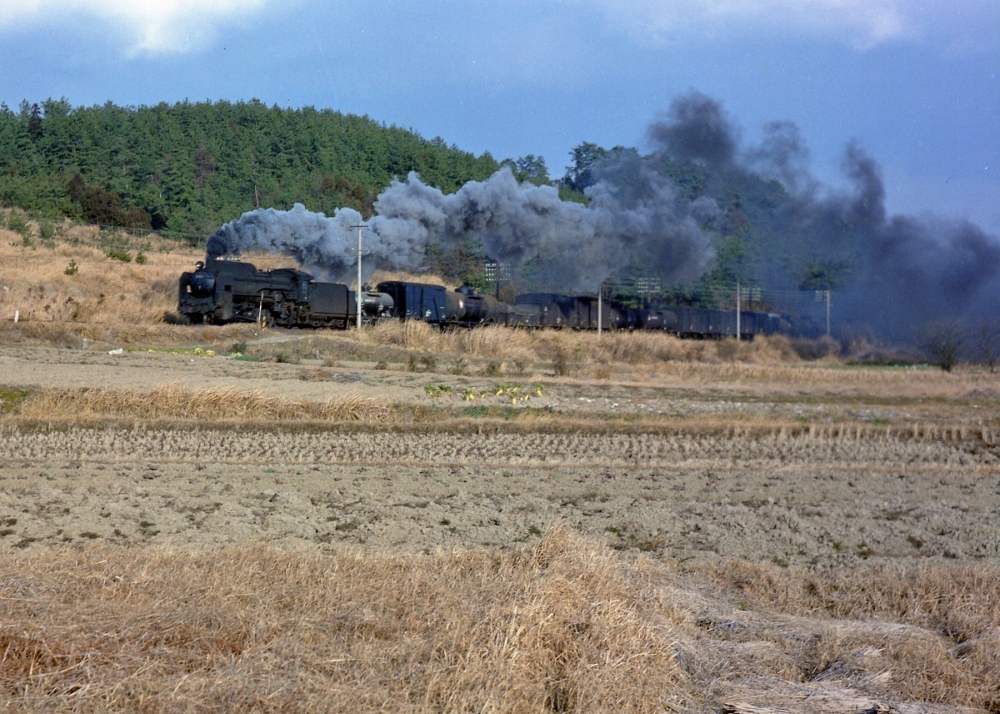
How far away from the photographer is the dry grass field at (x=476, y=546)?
482 cm

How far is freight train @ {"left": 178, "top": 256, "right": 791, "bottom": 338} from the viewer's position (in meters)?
38.9

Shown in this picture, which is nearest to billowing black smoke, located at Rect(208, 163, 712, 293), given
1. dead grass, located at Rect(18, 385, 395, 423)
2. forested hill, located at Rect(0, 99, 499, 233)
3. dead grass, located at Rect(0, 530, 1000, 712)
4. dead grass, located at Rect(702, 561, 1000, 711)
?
dead grass, located at Rect(18, 385, 395, 423)

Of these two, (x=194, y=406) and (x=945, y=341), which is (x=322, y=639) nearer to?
(x=194, y=406)

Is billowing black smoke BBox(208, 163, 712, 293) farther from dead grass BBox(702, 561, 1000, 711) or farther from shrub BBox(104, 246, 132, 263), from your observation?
dead grass BBox(702, 561, 1000, 711)

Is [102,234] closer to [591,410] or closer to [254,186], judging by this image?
[254,186]

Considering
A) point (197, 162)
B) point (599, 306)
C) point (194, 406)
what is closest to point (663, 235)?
point (599, 306)

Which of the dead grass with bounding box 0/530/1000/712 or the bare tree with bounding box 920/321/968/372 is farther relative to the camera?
the bare tree with bounding box 920/321/968/372

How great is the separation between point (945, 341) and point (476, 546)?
31436 mm

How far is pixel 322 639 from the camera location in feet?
17.0

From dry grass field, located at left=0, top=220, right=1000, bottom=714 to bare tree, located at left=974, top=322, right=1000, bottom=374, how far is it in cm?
1029

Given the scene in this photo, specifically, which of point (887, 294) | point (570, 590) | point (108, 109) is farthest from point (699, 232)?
point (108, 109)

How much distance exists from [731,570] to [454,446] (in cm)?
925

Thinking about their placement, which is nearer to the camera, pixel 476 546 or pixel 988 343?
pixel 476 546

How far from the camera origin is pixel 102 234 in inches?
2724
